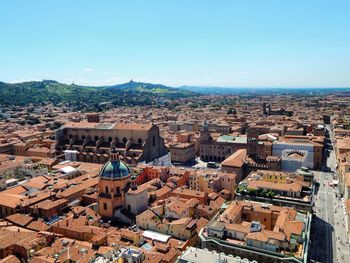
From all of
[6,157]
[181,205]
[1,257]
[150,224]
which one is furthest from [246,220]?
[6,157]

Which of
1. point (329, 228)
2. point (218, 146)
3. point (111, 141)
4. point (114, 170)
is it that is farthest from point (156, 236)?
point (218, 146)

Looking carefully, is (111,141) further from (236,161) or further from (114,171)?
(114,171)

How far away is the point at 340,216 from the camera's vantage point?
56.3 m

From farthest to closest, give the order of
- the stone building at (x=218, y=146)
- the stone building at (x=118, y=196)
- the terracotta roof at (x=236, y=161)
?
1. the stone building at (x=218, y=146)
2. the terracotta roof at (x=236, y=161)
3. the stone building at (x=118, y=196)

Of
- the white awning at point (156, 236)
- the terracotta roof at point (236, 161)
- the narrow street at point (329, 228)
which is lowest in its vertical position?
the narrow street at point (329, 228)

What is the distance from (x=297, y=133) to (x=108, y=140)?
59039 mm

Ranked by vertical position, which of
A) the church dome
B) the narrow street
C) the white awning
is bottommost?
the narrow street

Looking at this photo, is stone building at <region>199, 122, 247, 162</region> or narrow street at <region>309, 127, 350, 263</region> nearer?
narrow street at <region>309, 127, 350, 263</region>

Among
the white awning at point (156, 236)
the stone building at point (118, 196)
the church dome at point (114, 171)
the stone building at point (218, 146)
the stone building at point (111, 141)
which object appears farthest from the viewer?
the stone building at point (218, 146)

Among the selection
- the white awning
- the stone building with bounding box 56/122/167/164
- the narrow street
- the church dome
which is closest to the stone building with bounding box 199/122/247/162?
the stone building with bounding box 56/122/167/164

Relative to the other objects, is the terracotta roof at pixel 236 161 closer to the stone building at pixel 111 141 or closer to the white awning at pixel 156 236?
the stone building at pixel 111 141

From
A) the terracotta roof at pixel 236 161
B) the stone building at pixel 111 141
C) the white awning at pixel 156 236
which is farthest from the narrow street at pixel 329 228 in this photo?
the stone building at pixel 111 141

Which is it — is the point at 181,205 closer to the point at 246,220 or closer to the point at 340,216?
the point at 246,220

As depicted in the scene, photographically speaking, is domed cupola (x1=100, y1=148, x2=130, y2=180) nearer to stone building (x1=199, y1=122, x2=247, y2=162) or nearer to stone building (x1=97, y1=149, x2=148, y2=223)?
stone building (x1=97, y1=149, x2=148, y2=223)
